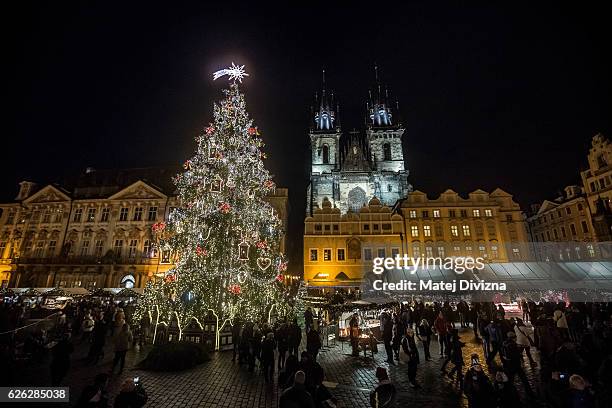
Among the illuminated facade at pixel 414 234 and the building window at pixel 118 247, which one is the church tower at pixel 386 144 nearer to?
the illuminated facade at pixel 414 234

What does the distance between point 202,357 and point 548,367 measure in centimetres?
1192

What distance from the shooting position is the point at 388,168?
5691 cm

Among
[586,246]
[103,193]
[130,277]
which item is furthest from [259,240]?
[586,246]

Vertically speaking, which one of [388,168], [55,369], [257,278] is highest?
[388,168]

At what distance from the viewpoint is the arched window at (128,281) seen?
38062mm

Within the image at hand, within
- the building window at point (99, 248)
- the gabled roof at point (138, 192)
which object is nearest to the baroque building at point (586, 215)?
the gabled roof at point (138, 192)

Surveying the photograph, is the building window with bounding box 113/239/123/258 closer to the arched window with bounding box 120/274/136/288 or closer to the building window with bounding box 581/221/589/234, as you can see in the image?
the arched window with bounding box 120/274/136/288

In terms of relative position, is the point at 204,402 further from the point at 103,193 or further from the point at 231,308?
the point at 103,193

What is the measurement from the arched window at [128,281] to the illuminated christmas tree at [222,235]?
24384 mm

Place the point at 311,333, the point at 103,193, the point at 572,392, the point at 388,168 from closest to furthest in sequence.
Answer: the point at 572,392 < the point at 311,333 < the point at 103,193 < the point at 388,168

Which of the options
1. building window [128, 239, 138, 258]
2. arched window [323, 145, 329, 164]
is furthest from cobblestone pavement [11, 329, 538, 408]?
arched window [323, 145, 329, 164]

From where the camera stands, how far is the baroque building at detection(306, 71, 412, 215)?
53031mm

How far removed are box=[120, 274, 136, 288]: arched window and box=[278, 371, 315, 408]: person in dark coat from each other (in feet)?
128

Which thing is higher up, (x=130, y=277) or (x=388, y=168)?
(x=388, y=168)
